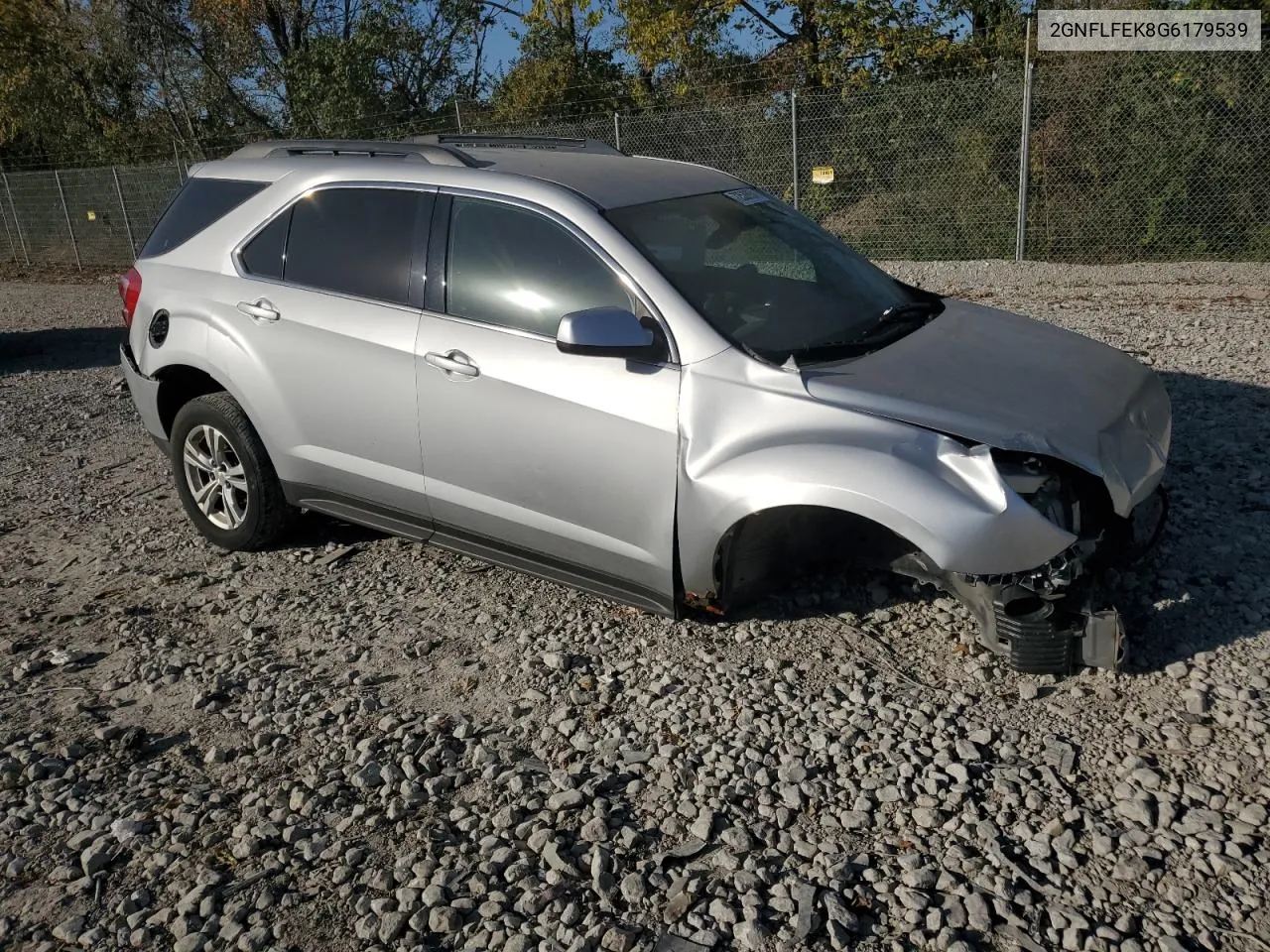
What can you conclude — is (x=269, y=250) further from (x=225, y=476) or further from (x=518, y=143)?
(x=518, y=143)

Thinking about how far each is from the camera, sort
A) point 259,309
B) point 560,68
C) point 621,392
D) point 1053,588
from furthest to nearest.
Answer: point 560,68, point 259,309, point 621,392, point 1053,588

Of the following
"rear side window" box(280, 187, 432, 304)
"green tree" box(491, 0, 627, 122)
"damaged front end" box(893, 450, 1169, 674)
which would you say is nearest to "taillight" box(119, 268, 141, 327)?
"rear side window" box(280, 187, 432, 304)

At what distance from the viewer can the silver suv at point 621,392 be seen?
3.65m

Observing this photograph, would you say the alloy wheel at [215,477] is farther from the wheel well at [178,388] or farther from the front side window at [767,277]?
the front side window at [767,277]

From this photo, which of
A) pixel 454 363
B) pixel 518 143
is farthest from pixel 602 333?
pixel 518 143

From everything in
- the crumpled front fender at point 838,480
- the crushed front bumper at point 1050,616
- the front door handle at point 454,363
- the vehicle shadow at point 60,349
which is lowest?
the vehicle shadow at point 60,349

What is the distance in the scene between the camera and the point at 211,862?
318 centimetres

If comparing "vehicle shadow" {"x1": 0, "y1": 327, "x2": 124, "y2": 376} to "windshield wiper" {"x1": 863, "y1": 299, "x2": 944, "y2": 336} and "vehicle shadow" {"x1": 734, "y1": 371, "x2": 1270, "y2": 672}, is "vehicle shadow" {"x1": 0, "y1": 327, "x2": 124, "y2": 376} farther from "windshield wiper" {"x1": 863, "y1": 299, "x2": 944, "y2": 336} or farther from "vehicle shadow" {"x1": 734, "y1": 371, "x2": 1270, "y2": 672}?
"vehicle shadow" {"x1": 734, "y1": 371, "x2": 1270, "y2": 672}

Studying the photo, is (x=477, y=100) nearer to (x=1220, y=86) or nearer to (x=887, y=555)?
(x=1220, y=86)

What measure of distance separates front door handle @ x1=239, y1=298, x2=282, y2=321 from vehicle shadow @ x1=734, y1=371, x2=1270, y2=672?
8.26 ft

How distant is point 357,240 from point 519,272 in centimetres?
92

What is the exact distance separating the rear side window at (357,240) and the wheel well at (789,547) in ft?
6.03

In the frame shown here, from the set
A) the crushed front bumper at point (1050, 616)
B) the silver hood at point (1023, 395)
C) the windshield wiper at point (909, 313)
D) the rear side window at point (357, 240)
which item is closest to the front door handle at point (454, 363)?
the rear side window at point (357, 240)

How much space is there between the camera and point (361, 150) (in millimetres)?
5137
